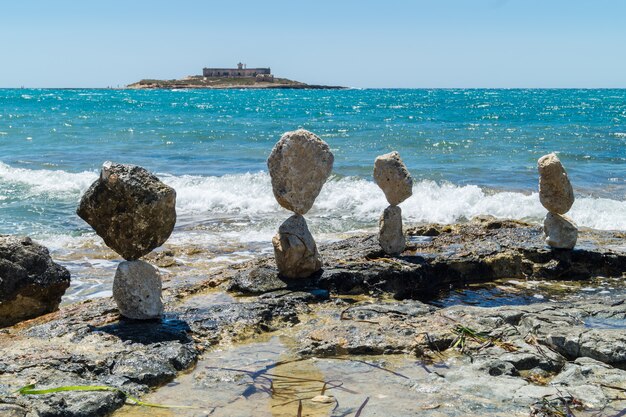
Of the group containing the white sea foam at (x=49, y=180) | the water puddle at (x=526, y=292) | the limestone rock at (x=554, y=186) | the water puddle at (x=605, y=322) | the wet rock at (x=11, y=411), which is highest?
the limestone rock at (x=554, y=186)

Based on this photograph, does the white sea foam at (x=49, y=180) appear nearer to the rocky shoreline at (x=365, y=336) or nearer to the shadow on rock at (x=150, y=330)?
the rocky shoreline at (x=365, y=336)

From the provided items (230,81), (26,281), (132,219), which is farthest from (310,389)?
(230,81)

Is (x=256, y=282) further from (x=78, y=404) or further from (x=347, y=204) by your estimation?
(x=347, y=204)

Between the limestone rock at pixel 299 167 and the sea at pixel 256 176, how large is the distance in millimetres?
→ 2537

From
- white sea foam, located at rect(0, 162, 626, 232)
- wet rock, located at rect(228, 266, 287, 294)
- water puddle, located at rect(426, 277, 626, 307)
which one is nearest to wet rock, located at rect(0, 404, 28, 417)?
wet rock, located at rect(228, 266, 287, 294)

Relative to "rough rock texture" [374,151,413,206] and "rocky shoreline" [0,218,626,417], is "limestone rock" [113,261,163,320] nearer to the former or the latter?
"rocky shoreline" [0,218,626,417]

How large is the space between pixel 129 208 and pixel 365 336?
7.74 feet

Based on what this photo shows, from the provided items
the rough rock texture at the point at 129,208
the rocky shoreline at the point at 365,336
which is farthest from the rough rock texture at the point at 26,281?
the rough rock texture at the point at 129,208

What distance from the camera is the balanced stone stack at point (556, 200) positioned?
29.5ft

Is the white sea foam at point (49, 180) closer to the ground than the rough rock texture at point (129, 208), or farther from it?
closer to the ground

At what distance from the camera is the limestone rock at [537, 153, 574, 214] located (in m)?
8.98

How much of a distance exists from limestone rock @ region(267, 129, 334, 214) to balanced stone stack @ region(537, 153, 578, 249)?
3.02 m

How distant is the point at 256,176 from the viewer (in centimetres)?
1978

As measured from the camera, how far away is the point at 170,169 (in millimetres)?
23531
